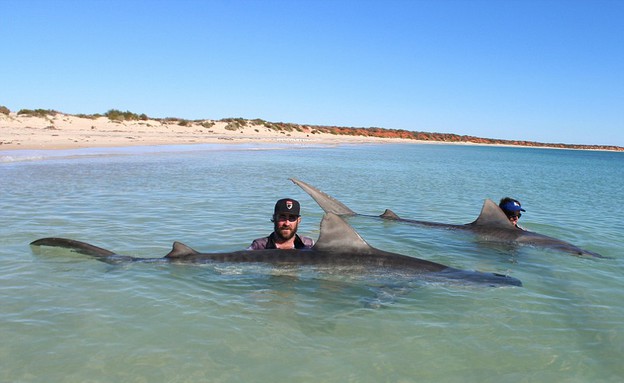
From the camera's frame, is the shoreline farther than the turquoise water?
Yes

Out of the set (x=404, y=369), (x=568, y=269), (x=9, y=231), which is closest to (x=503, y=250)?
(x=568, y=269)

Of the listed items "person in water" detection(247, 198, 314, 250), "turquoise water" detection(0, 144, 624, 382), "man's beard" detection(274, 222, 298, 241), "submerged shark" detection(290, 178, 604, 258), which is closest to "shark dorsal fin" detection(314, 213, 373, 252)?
"turquoise water" detection(0, 144, 624, 382)

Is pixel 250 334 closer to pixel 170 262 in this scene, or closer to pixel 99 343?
pixel 99 343

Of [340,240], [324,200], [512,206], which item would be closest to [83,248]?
[340,240]

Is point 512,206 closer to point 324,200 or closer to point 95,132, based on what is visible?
point 324,200

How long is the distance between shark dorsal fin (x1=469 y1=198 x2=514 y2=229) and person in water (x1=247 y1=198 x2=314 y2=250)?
3.91 meters

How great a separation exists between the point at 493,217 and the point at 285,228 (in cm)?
469

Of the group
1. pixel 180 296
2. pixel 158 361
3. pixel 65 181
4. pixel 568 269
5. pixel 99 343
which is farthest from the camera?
pixel 65 181

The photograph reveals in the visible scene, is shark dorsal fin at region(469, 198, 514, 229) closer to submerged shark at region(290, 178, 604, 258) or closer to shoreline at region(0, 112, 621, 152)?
submerged shark at region(290, 178, 604, 258)

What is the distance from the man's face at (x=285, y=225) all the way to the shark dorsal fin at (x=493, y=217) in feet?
14.2

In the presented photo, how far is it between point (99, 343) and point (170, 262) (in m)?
2.36

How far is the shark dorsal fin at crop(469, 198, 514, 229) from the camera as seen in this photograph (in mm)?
9688

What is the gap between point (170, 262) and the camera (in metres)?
6.88

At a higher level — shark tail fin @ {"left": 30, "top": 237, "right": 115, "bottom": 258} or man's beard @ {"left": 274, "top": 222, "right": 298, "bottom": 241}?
man's beard @ {"left": 274, "top": 222, "right": 298, "bottom": 241}
